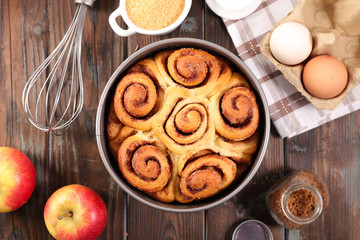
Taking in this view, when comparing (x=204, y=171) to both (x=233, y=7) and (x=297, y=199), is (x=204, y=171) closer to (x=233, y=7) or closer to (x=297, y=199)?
(x=297, y=199)

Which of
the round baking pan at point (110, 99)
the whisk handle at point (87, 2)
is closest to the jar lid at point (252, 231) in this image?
the round baking pan at point (110, 99)

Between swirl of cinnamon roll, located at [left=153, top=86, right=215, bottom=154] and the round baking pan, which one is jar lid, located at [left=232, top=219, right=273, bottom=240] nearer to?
the round baking pan

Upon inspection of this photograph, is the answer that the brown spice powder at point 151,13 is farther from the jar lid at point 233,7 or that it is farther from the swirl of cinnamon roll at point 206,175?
the swirl of cinnamon roll at point 206,175

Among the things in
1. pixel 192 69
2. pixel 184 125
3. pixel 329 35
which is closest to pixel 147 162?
pixel 184 125

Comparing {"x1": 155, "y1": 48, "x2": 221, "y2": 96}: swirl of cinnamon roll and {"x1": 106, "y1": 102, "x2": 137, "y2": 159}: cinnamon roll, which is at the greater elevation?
{"x1": 155, "y1": 48, "x2": 221, "y2": 96}: swirl of cinnamon roll

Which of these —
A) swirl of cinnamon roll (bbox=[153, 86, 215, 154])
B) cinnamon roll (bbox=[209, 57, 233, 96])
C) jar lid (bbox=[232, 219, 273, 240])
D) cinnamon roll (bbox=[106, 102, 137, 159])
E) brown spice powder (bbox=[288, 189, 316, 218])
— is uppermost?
cinnamon roll (bbox=[209, 57, 233, 96])

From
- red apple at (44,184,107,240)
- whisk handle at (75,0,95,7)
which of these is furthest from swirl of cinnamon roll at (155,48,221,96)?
red apple at (44,184,107,240)

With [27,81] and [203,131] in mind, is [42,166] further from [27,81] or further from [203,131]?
[203,131]

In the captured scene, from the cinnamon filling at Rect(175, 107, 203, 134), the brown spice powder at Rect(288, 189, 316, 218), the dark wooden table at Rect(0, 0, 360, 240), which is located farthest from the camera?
the dark wooden table at Rect(0, 0, 360, 240)
